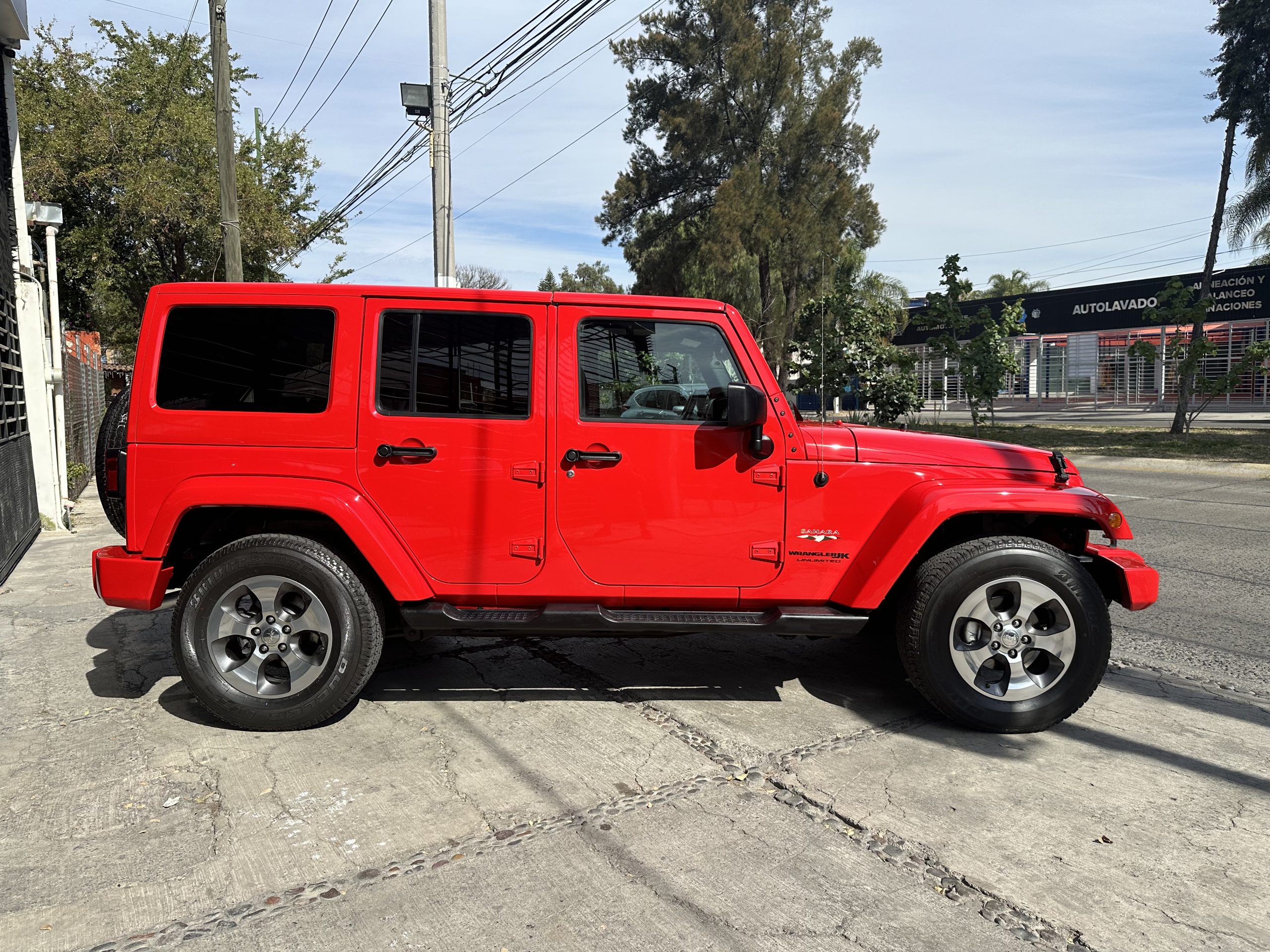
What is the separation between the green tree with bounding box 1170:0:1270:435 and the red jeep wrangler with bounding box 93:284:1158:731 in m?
18.9

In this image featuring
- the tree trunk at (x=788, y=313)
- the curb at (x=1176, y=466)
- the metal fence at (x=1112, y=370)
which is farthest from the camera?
the tree trunk at (x=788, y=313)

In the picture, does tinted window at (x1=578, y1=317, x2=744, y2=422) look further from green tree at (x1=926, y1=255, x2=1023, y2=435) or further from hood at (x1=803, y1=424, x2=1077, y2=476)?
green tree at (x1=926, y1=255, x2=1023, y2=435)

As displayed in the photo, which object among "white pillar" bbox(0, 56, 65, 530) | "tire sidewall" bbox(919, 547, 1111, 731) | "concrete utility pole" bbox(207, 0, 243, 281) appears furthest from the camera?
"concrete utility pole" bbox(207, 0, 243, 281)

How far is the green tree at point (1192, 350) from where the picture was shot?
1908 centimetres

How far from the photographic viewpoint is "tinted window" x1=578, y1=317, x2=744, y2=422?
4184 millimetres

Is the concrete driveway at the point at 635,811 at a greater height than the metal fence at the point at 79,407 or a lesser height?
lesser

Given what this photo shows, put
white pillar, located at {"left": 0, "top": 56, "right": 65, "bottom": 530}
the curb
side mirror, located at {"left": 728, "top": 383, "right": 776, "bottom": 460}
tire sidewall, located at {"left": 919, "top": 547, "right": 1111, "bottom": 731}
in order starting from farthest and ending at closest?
1. the curb
2. white pillar, located at {"left": 0, "top": 56, "right": 65, "bottom": 530}
3. tire sidewall, located at {"left": 919, "top": 547, "right": 1111, "bottom": 731}
4. side mirror, located at {"left": 728, "top": 383, "right": 776, "bottom": 460}

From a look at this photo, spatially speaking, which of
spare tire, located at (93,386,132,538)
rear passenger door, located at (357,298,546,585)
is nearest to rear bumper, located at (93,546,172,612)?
spare tire, located at (93,386,132,538)

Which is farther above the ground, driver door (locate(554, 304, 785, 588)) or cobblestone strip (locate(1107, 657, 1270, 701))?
driver door (locate(554, 304, 785, 588))

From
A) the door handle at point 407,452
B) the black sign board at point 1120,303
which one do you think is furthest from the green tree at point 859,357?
the door handle at point 407,452

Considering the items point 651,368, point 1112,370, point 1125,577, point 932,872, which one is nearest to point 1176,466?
point 1125,577

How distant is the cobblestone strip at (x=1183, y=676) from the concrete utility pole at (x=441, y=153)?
11784mm

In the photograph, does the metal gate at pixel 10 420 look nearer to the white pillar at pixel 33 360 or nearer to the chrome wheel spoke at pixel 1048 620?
the white pillar at pixel 33 360

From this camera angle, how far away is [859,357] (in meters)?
23.4
